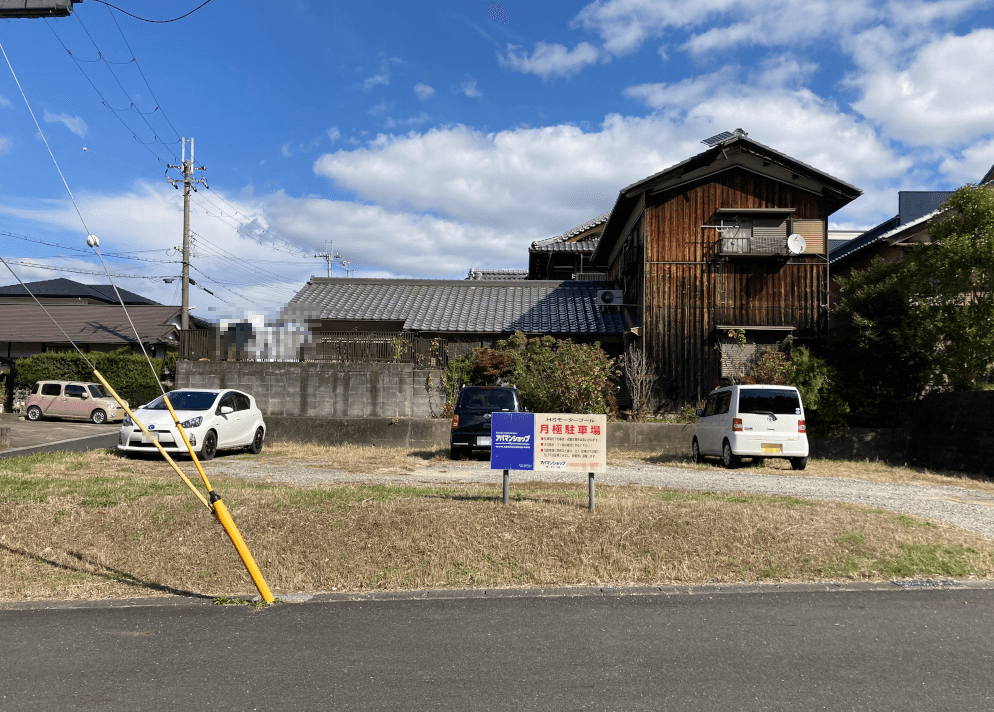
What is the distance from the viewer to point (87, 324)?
32.8m

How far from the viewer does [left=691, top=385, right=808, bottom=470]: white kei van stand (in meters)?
12.6

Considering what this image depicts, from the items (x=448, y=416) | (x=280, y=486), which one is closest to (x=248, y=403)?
(x=448, y=416)

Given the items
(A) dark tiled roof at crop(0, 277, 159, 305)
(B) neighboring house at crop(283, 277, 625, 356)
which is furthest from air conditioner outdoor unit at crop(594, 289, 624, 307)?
(A) dark tiled roof at crop(0, 277, 159, 305)

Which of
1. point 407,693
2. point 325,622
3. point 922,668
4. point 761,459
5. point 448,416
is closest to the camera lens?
point 407,693

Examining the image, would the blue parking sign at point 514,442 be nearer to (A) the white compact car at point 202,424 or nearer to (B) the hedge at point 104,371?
(A) the white compact car at point 202,424

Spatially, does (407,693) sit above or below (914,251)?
below

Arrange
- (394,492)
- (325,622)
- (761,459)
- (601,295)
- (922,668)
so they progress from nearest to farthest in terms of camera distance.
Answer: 1. (922,668)
2. (325,622)
3. (394,492)
4. (761,459)
5. (601,295)

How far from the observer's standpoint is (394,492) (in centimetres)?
856

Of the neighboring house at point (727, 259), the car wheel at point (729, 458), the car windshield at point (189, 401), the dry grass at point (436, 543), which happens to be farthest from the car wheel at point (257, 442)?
the neighboring house at point (727, 259)

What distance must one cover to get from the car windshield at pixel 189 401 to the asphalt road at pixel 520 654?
914 centimetres

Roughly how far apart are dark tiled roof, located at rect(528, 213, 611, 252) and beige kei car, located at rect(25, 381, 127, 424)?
738 inches

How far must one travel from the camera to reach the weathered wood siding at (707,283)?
1934 cm

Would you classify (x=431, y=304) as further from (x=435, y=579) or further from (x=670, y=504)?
(x=435, y=579)

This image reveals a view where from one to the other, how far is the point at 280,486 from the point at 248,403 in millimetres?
6735
